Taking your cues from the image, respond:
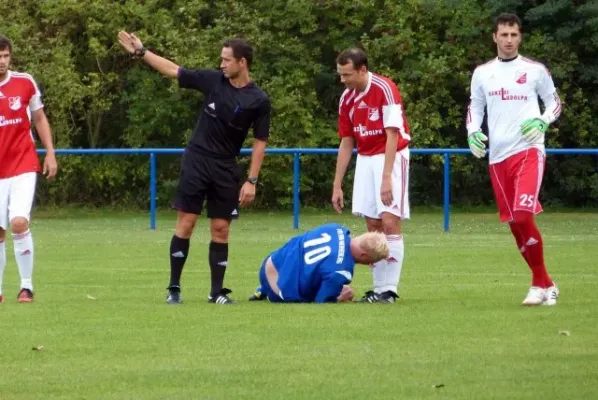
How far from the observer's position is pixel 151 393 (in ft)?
24.1

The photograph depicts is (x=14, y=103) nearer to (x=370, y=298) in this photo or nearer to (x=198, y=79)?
(x=198, y=79)

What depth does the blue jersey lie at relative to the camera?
11.7 metres

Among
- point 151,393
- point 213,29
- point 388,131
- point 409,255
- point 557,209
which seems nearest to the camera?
point 151,393

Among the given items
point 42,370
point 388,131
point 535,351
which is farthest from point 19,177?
point 535,351

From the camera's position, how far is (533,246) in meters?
11.7

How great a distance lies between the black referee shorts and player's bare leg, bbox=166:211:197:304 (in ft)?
0.30

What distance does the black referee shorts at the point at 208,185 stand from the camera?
1200cm

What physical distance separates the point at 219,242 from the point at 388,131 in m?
1.61

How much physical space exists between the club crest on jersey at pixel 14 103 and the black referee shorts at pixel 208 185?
1.38m

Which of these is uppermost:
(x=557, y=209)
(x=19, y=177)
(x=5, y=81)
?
(x=5, y=81)

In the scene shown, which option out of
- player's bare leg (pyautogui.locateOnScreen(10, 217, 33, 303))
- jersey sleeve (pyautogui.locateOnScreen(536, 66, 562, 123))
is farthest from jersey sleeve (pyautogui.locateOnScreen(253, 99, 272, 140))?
jersey sleeve (pyautogui.locateOnScreen(536, 66, 562, 123))

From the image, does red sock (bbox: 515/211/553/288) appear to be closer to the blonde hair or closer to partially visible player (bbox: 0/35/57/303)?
the blonde hair

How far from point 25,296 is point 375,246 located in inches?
113

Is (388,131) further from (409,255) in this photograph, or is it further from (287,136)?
(287,136)
